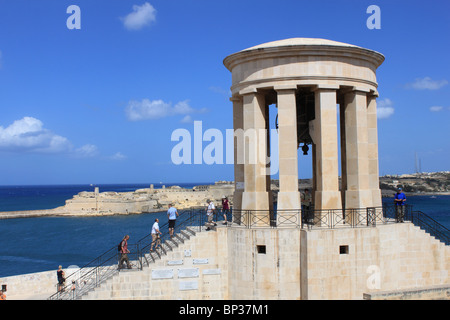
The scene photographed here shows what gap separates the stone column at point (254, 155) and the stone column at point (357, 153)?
359 centimetres

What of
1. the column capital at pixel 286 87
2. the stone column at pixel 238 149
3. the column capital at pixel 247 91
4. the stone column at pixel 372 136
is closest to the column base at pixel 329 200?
the stone column at pixel 372 136

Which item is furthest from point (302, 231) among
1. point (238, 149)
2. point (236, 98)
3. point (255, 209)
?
point (236, 98)

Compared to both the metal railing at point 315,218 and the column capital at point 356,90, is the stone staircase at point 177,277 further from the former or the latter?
the column capital at point 356,90

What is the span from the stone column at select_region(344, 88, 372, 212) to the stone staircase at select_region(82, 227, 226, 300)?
19.9ft

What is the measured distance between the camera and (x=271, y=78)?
17.0 m

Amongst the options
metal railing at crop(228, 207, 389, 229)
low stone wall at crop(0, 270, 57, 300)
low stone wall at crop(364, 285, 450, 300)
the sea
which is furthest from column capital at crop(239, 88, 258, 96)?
the sea

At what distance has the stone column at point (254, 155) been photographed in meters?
17.2

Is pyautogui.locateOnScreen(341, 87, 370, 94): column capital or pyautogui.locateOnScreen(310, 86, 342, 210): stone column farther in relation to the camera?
pyautogui.locateOnScreen(341, 87, 370, 94): column capital

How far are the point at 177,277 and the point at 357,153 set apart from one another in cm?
883

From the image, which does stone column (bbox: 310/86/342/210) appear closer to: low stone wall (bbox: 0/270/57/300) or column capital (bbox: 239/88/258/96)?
column capital (bbox: 239/88/258/96)

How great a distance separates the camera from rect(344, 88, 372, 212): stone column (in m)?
17.5

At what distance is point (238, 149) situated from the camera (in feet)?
63.6

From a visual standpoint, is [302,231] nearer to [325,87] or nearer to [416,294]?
[416,294]
